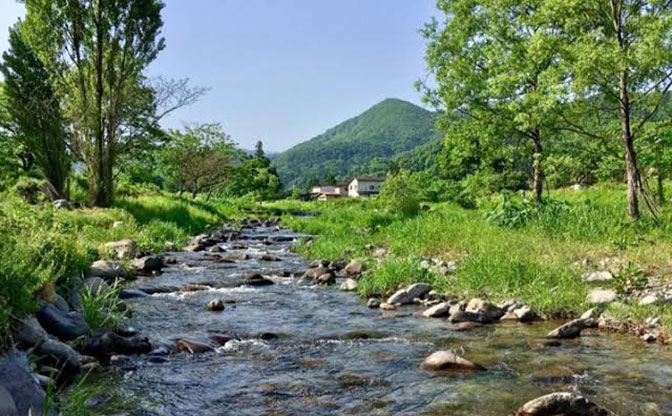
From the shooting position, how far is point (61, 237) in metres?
10.8

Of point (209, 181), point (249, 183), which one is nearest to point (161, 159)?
point (209, 181)

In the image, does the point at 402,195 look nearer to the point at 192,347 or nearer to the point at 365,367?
the point at 192,347

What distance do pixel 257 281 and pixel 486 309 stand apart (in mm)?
6151

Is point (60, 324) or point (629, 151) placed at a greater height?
point (629, 151)

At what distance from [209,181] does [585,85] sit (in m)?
50.5

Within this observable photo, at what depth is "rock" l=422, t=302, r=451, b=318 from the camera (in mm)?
9336

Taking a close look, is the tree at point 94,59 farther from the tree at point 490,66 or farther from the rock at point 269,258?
the tree at point 490,66

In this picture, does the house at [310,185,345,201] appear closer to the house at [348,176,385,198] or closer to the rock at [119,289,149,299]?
the house at [348,176,385,198]

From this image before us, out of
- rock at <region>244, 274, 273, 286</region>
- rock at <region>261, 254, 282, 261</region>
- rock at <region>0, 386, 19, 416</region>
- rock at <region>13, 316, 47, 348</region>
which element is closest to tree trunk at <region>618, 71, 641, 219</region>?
rock at <region>244, 274, 273, 286</region>

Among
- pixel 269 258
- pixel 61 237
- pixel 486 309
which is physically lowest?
pixel 486 309

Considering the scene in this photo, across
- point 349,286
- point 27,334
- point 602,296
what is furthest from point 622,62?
point 27,334

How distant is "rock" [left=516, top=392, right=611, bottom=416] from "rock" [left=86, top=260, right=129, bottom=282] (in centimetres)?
994

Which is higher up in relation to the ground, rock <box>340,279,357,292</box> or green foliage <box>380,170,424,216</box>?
green foliage <box>380,170,424,216</box>

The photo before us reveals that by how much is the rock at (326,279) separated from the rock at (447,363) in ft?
21.4
